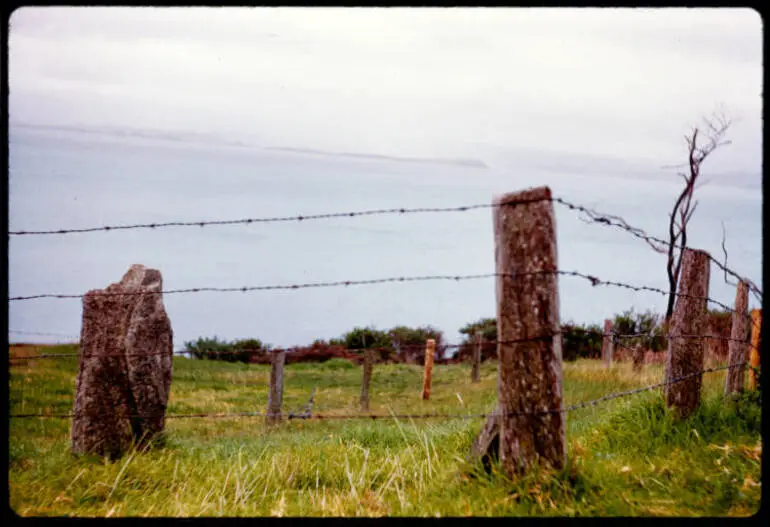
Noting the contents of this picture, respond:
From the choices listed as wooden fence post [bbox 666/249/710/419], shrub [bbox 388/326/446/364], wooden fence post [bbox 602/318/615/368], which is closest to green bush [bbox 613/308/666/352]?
wooden fence post [bbox 602/318/615/368]

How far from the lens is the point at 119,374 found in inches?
221

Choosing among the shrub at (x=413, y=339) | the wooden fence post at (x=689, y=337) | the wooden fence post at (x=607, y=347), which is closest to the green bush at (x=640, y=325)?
the wooden fence post at (x=607, y=347)

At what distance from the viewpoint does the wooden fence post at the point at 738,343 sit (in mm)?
6691

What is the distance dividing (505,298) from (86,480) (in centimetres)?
319

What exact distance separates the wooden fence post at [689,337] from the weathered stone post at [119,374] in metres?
3.95

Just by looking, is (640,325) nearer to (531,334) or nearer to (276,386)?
(276,386)

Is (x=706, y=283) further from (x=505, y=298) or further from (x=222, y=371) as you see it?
(x=222, y=371)

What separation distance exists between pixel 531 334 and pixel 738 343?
3.90 m

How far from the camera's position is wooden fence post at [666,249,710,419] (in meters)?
5.54

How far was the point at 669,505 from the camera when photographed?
4109 mm

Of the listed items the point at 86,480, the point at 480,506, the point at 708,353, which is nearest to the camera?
the point at 480,506

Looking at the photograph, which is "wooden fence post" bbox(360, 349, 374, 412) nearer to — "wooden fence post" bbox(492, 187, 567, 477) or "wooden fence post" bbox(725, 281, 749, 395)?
"wooden fence post" bbox(725, 281, 749, 395)

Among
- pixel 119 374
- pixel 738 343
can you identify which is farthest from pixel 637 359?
pixel 119 374

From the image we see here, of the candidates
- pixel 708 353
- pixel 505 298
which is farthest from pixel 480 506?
pixel 708 353
